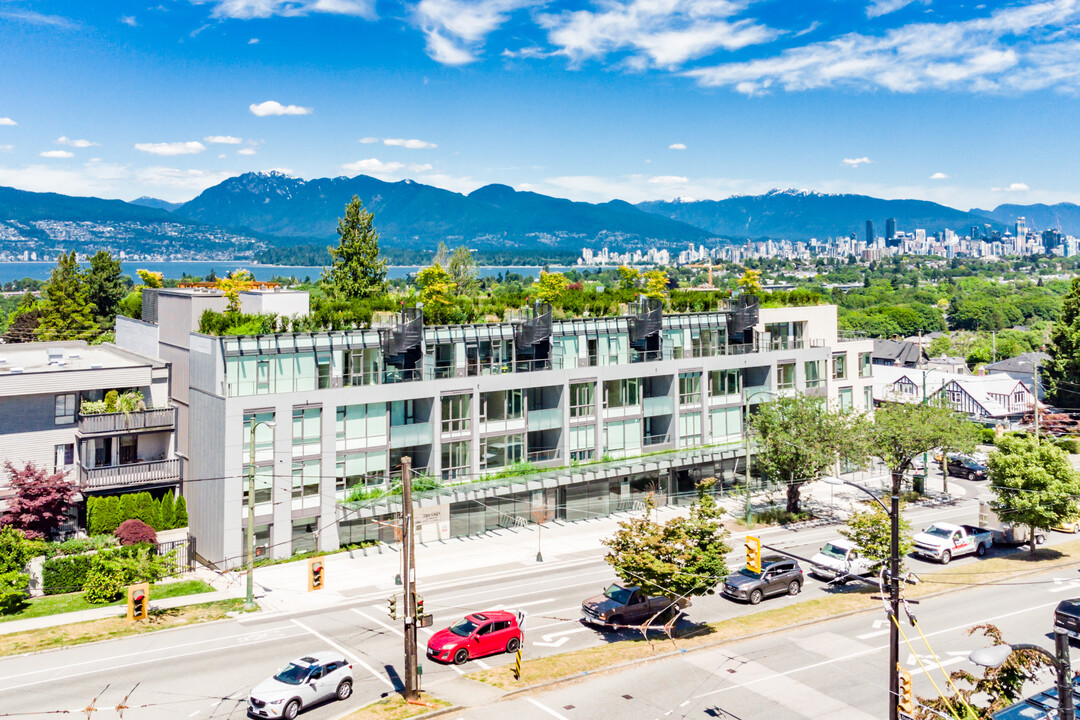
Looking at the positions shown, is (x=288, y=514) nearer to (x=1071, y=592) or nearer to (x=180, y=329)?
(x=180, y=329)

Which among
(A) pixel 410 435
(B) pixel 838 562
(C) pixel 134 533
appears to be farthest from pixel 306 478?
(B) pixel 838 562

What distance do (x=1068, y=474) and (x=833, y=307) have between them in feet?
101

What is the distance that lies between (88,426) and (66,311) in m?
42.0

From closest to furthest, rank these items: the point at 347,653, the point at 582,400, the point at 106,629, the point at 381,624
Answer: the point at 347,653 → the point at 106,629 → the point at 381,624 → the point at 582,400

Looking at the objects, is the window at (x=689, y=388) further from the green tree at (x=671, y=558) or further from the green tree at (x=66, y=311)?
the green tree at (x=66, y=311)

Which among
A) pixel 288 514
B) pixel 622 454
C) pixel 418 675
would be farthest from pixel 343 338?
pixel 418 675

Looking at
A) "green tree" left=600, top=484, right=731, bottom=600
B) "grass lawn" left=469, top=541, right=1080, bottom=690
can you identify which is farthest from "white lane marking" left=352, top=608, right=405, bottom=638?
"green tree" left=600, top=484, right=731, bottom=600

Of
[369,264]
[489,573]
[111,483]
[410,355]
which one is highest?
[369,264]

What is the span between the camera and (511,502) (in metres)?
56.2

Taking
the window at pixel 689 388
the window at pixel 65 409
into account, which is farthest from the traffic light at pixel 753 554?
the window at pixel 65 409

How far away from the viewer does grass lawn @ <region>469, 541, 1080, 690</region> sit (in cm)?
3112

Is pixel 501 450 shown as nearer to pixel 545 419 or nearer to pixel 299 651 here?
pixel 545 419

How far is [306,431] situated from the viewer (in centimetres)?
5012

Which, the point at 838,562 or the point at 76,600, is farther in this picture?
the point at 838,562
